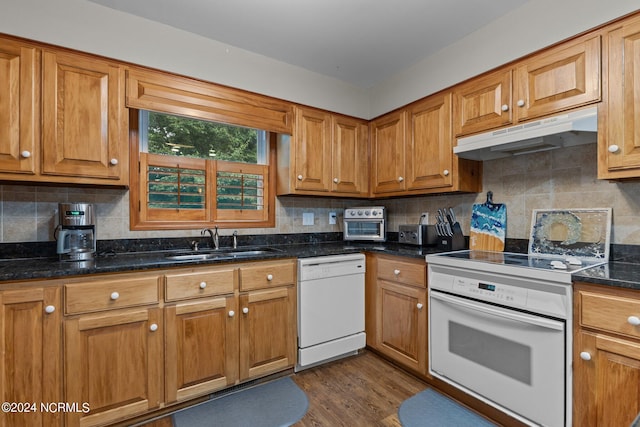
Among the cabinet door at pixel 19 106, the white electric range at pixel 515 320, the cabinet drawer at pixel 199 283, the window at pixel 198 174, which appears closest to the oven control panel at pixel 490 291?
the white electric range at pixel 515 320

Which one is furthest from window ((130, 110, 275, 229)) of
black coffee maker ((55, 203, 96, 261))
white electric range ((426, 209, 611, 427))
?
white electric range ((426, 209, 611, 427))

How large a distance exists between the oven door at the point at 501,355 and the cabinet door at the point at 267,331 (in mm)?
1011

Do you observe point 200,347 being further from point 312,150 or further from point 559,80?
point 559,80

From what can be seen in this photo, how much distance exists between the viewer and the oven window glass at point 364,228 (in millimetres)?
2859

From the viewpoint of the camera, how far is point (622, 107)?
148cm

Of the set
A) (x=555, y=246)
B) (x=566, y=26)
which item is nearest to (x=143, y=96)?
(x=566, y=26)

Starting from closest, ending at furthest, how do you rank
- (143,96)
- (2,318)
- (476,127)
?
(2,318), (143,96), (476,127)

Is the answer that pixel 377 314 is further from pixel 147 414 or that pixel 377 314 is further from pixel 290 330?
pixel 147 414

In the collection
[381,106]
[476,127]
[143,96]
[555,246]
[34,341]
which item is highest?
[381,106]

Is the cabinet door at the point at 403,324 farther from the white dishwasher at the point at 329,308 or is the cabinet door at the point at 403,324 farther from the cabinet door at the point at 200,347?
the cabinet door at the point at 200,347

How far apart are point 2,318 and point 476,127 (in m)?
2.92

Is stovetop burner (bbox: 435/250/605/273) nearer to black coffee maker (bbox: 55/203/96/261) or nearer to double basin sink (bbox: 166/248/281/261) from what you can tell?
double basin sink (bbox: 166/248/281/261)

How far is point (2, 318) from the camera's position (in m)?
1.38

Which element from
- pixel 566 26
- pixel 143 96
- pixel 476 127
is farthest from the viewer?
pixel 476 127
